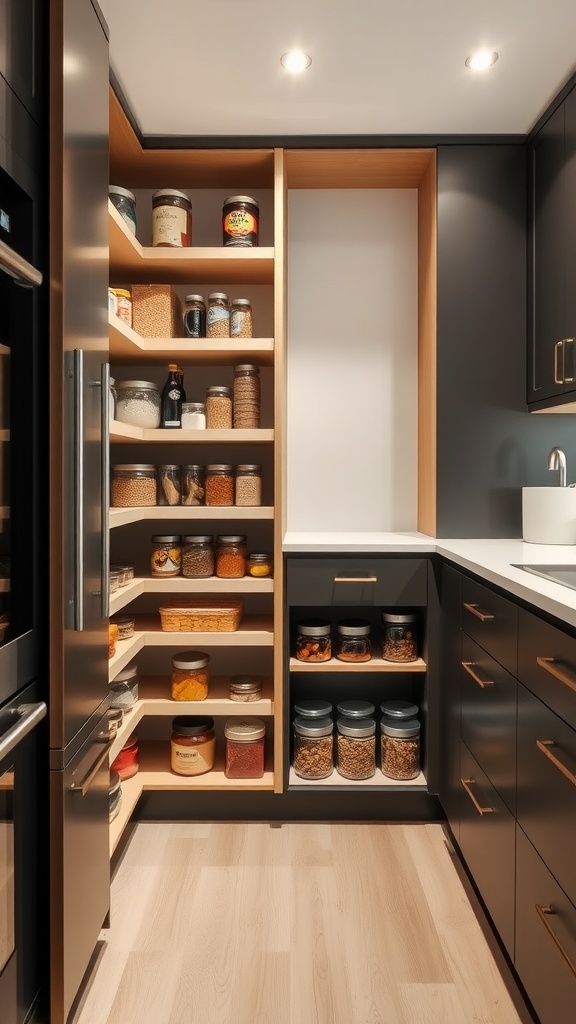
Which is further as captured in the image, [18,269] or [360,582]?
[360,582]

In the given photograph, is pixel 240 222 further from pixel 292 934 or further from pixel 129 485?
pixel 292 934

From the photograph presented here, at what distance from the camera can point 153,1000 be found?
150cm

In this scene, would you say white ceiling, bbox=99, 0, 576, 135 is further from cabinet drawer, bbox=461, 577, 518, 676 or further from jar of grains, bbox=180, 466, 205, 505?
cabinet drawer, bbox=461, 577, 518, 676

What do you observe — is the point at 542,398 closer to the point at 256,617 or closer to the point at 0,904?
the point at 256,617

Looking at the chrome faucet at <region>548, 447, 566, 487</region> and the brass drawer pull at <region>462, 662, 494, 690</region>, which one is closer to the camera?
the brass drawer pull at <region>462, 662, 494, 690</region>

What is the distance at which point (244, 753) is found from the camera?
2277mm

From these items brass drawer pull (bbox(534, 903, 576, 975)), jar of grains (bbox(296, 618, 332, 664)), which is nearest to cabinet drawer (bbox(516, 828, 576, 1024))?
brass drawer pull (bbox(534, 903, 576, 975))

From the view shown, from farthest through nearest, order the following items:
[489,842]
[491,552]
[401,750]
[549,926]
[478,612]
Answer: [401,750], [491,552], [478,612], [489,842], [549,926]

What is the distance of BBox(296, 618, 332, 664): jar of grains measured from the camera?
2.29m

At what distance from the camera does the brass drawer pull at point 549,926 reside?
1155 mm

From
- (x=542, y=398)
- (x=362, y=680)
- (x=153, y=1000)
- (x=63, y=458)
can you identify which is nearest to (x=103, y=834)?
(x=153, y=1000)

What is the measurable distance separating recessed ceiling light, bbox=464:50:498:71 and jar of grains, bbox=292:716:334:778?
79.8 inches

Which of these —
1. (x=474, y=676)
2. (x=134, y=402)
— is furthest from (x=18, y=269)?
(x=474, y=676)

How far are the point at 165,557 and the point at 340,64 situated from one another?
5.10 ft
